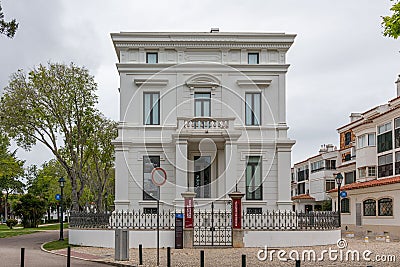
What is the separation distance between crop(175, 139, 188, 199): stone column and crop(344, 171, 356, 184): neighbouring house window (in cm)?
3059

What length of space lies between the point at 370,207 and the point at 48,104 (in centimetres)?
2509

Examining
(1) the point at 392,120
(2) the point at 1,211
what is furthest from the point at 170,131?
(2) the point at 1,211

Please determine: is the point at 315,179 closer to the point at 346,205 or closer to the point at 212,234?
the point at 346,205

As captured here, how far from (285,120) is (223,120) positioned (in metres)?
3.63

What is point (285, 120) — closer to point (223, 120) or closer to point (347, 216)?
point (223, 120)

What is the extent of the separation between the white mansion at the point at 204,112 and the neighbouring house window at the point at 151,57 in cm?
6

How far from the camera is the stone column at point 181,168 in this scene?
32438 millimetres

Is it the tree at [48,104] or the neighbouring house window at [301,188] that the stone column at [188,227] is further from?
the neighbouring house window at [301,188]

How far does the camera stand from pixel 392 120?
4378 centimetres

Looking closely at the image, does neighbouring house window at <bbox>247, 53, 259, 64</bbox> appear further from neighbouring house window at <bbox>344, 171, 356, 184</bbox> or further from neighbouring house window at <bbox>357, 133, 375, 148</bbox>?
neighbouring house window at <bbox>344, 171, 356, 184</bbox>

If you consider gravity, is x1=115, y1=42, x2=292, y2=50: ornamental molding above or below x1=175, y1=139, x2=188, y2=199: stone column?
above

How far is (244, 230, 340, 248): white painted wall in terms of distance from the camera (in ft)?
87.9

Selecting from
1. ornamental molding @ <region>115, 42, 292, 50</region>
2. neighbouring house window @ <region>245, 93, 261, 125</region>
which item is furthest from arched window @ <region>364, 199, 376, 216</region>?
ornamental molding @ <region>115, 42, 292, 50</region>

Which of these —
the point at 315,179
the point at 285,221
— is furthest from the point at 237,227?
the point at 315,179
